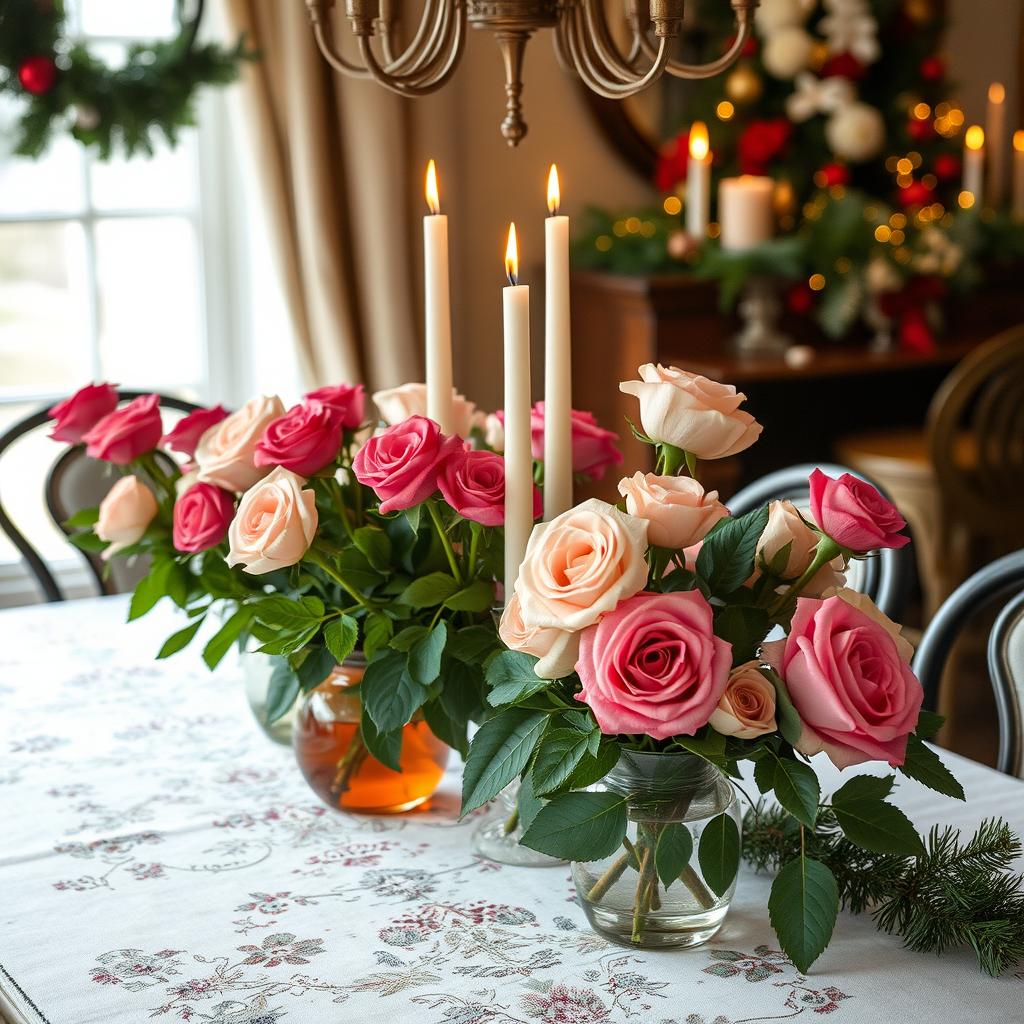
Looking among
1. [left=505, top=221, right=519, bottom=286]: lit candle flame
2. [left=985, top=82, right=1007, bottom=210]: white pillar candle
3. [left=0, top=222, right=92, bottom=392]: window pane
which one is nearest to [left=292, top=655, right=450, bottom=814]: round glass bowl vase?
[left=505, top=221, right=519, bottom=286]: lit candle flame

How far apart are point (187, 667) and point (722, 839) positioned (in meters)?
0.86

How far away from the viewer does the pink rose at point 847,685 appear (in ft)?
2.80

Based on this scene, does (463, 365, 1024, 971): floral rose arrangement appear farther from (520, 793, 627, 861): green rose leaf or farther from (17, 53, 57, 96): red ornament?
(17, 53, 57, 96): red ornament

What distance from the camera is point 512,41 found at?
47.0 inches

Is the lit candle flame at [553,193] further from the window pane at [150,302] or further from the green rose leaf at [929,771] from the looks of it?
the window pane at [150,302]

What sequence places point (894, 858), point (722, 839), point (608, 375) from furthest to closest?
1. point (608, 375)
2. point (894, 858)
3. point (722, 839)

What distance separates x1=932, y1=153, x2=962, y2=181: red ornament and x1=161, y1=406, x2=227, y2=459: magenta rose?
100 inches

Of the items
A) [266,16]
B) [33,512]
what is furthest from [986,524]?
[33,512]

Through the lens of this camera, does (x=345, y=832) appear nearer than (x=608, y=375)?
Yes

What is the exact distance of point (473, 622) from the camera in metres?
1.10

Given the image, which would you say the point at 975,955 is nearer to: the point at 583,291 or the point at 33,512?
the point at 583,291

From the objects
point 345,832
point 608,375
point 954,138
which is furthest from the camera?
point 954,138

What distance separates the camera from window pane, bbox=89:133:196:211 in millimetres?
3014

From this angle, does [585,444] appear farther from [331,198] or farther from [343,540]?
[331,198]
